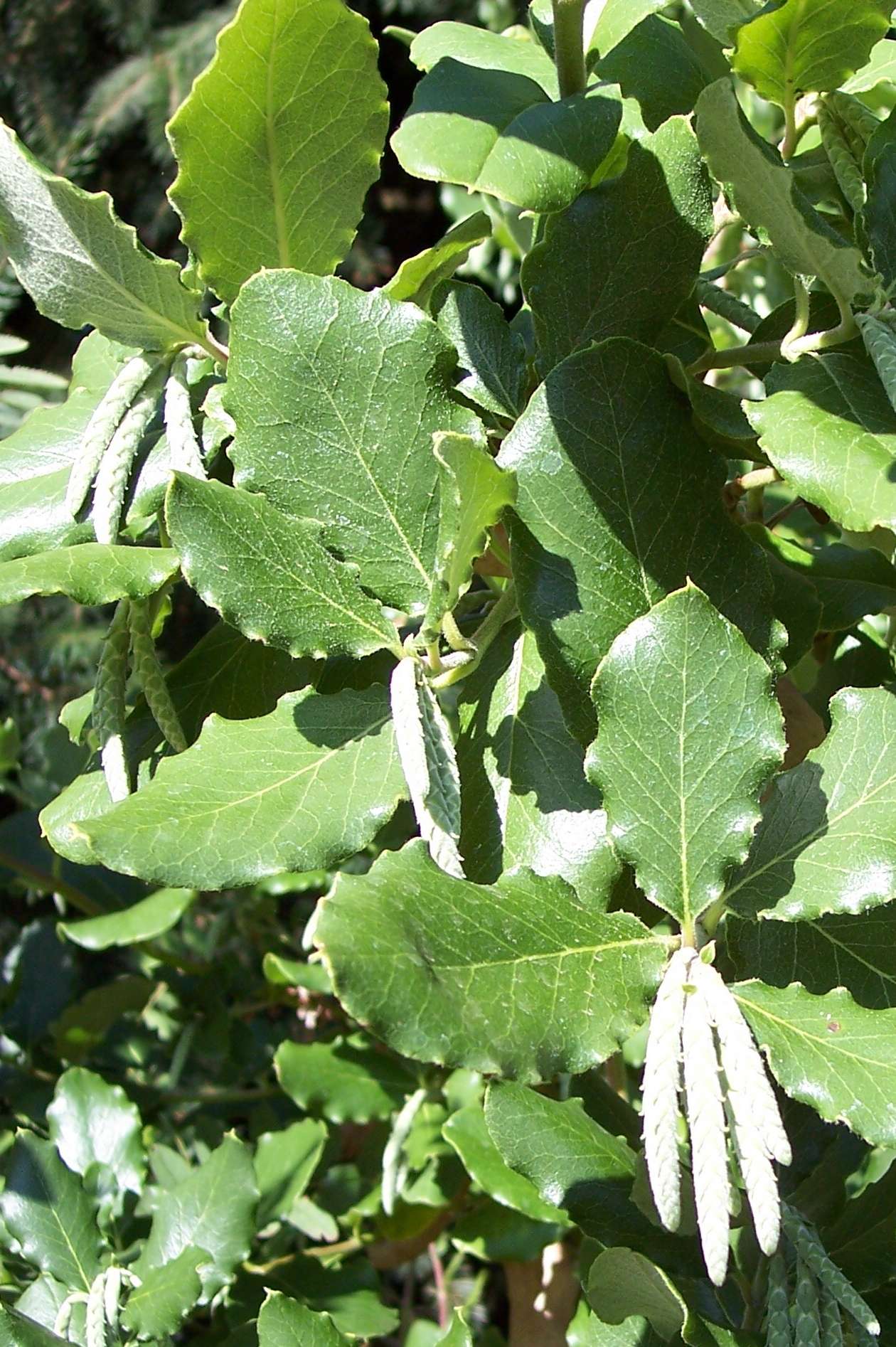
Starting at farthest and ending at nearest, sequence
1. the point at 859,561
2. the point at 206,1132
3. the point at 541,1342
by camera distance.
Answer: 1. the point at 206,1132
2. the point at 541,1342
3. the point at 859,561

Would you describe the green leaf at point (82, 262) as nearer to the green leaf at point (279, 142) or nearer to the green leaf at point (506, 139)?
the green leaf at point (279, 142)

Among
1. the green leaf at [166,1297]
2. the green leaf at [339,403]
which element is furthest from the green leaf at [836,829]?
the green leaf at [166,1297]

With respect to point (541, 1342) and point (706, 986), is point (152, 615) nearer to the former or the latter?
point (706, 986)

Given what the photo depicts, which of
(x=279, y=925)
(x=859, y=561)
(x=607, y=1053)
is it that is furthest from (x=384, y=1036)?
(x=279, y=925)

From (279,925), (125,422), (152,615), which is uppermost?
(125,422)

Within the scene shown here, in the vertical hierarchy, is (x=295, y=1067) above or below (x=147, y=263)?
below

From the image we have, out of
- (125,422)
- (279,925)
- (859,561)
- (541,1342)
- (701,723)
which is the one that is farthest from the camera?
(279,925)

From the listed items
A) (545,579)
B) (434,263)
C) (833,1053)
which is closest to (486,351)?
(434,263)
